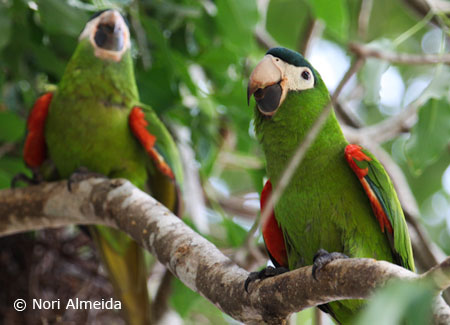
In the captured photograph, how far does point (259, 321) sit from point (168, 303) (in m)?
1.32

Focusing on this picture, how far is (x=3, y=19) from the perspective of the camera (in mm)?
2062

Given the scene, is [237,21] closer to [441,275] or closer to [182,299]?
[182,299]

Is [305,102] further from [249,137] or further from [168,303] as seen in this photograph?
[168,303]

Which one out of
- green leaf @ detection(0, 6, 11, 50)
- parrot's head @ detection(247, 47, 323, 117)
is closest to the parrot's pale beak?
parrot's head @ detection(247, 47, 323, 117)

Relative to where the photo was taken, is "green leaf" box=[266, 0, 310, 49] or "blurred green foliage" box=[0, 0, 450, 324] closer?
"blurred green foliage" box=[0, 0, 450, 324]

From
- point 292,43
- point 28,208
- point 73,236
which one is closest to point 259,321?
point 28,208

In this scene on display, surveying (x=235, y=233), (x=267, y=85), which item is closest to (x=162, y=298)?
(x=235, y=233)

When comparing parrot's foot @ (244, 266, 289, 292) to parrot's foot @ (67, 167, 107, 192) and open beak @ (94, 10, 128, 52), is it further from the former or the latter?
open beak @ (94, 10, 128, 52)

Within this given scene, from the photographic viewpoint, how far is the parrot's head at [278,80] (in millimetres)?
1814

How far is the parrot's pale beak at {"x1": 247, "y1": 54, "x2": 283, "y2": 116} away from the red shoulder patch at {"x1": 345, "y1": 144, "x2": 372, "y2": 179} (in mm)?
300

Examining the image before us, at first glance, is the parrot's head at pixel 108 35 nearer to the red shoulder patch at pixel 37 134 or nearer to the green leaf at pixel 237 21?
the red shoulder patch at pixel 37 134

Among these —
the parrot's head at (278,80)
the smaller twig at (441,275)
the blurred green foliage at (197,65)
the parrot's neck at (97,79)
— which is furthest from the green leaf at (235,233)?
the smaller twig at (441,275)

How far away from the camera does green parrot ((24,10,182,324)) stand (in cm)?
240

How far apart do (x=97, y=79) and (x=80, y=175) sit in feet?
1.65
